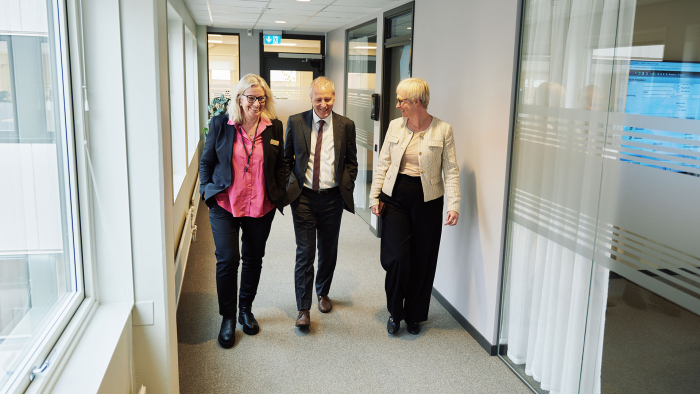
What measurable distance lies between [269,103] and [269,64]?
20.6 ft

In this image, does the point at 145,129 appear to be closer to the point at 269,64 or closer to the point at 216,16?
the point at 216,16

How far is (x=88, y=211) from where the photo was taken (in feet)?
6.88

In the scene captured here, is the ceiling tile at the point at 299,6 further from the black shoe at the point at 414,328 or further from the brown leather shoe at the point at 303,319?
the black shoe at the point at 414,328

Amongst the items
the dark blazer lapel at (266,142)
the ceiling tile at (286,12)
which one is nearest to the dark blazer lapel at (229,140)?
→ the dark blazer lapel at (266,142)

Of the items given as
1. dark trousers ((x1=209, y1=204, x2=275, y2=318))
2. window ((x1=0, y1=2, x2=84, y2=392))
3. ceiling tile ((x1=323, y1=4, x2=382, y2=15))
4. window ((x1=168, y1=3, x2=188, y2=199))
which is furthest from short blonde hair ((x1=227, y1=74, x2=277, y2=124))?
ceiling tile ((x1=323, y1=4, x2=382, y2=15))

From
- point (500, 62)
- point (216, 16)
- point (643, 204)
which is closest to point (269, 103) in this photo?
point (500, 62)

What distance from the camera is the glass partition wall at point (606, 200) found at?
191cm

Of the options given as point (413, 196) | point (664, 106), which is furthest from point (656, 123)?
point (413, 196)

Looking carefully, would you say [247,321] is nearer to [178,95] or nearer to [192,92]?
[178,95]

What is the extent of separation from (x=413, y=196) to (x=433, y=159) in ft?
0.85

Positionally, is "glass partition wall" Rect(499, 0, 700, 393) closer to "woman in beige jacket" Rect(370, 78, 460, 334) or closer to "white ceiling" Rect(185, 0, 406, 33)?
"woman in beige jacket" Rect(370, 78, 460, 334)

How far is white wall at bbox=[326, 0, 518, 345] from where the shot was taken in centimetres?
315

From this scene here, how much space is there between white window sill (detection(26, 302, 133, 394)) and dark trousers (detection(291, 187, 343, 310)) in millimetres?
1466

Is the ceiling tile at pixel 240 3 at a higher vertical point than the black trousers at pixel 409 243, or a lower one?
higher
